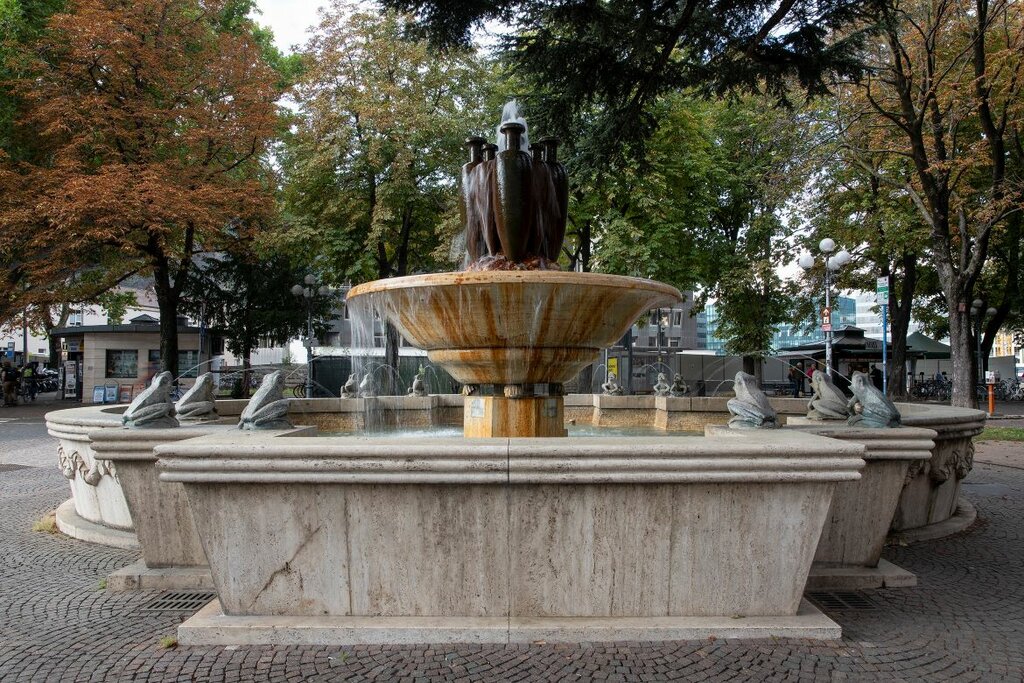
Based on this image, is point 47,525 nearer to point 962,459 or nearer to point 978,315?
point 962,459

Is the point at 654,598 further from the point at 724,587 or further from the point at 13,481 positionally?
the point at 13,481

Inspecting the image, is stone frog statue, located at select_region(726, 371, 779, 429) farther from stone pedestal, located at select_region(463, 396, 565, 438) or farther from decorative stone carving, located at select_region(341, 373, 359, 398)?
decorative stone carving, located at select_region(341, 373, 359, 398)

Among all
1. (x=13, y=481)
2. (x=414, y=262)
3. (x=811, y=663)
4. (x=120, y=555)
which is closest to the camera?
(x=811, y=663)

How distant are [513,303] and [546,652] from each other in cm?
250

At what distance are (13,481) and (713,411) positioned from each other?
1111cm

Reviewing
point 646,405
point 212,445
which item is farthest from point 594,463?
point 646,405

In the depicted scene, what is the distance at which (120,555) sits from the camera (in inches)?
233

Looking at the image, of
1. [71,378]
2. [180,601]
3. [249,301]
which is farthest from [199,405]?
[71,378]

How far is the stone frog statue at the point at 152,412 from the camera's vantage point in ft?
16.9

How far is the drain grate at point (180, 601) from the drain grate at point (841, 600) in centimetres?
418

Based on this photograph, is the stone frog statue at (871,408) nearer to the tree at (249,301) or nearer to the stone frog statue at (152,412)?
Result: the stone frog statue at (152,412)

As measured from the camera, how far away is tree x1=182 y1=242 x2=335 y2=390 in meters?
29.9

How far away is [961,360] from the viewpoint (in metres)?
15.8

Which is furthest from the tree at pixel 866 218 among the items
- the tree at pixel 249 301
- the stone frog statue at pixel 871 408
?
the tree at pixel 249 301
